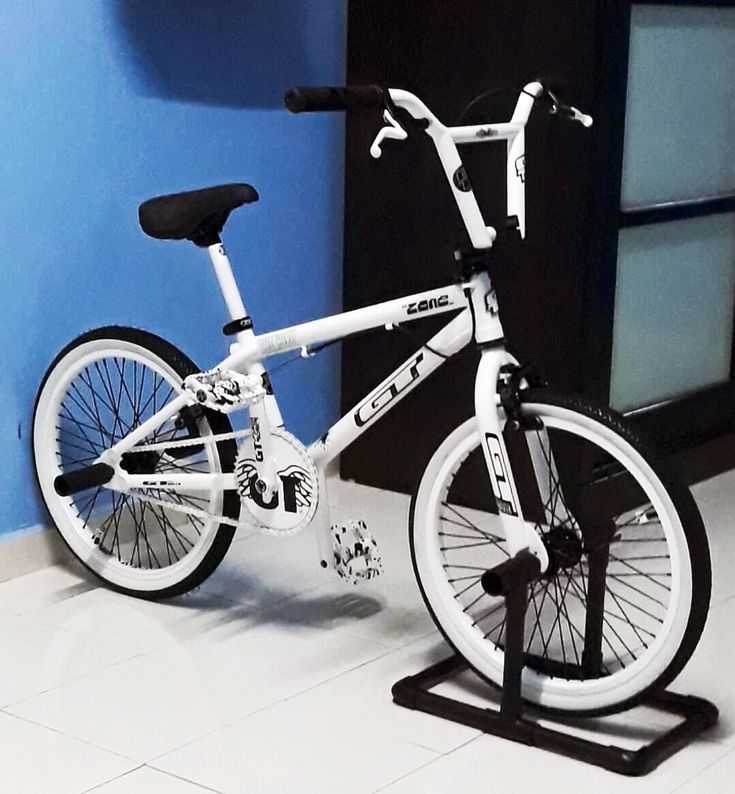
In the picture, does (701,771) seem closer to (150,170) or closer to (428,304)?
(428,304)

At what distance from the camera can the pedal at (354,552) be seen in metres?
2.52

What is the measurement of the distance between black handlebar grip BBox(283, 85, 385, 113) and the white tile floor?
3.21 ft

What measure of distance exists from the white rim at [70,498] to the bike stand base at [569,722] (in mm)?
557

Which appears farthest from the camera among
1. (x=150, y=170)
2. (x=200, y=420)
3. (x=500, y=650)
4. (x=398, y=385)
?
(x=150, y=170)

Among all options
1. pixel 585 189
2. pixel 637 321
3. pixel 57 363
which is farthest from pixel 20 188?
pixel 637 321

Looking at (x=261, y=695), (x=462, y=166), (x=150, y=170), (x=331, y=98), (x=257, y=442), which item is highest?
(x=331, y=98)

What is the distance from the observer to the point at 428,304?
2.35 m

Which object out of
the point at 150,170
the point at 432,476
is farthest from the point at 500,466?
the point at 150,170

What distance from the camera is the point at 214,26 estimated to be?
3062 mm

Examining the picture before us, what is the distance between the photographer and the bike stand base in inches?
82.4

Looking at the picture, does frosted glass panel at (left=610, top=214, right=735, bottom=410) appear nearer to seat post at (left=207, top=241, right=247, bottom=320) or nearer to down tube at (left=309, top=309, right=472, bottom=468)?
down tube at (left=309, top=309, right=472, bottom=468)

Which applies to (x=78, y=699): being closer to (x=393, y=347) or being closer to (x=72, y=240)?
(x=72, y=240)

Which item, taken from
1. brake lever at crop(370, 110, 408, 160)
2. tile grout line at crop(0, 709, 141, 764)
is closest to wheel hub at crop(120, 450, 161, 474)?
tile grout line at crop(0, 709, 141, 764)

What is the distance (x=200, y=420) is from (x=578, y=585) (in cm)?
79
